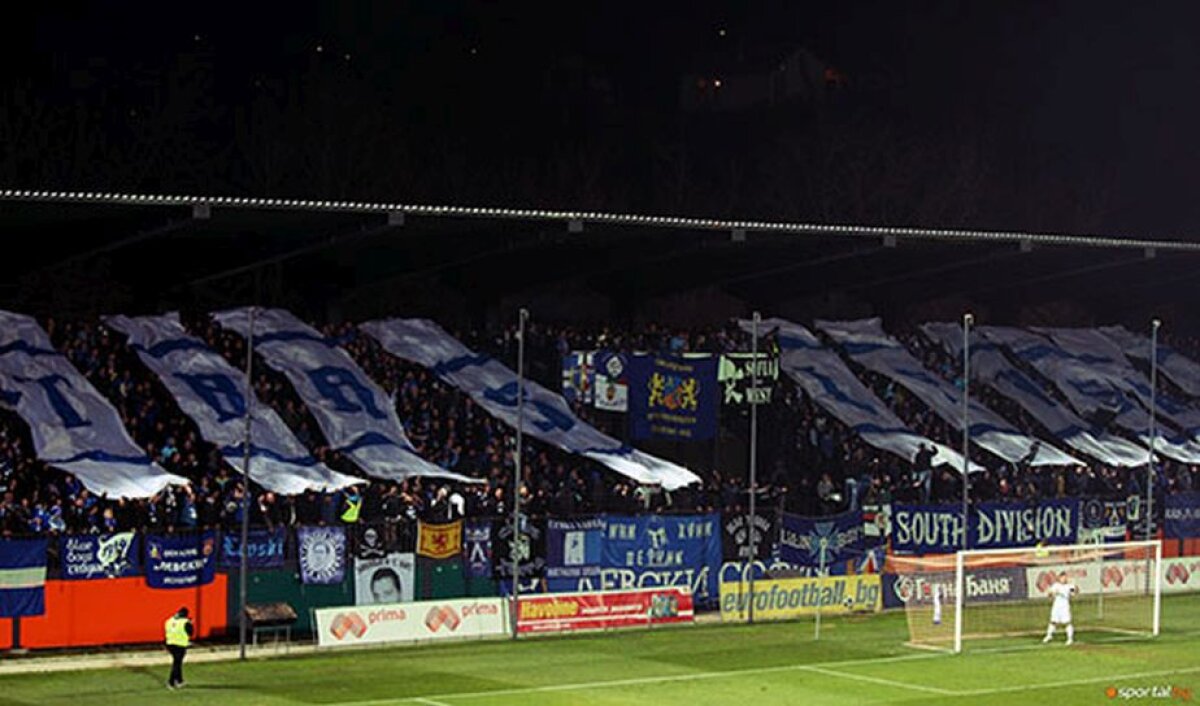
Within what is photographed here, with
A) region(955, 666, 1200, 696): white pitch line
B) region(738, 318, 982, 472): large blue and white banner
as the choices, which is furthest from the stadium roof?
region(955, 666, 1200, 696): white pitch line

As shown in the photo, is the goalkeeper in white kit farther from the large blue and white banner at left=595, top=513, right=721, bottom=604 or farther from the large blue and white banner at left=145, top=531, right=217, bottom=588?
the large blue and white banner at left=145, top=531, right=217, bottom=588

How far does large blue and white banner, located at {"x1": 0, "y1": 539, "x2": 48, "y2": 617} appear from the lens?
39844 millimetres

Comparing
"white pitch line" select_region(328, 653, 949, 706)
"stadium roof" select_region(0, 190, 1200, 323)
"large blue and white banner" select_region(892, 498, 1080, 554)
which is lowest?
"white pitch line" select_region(328, 653, 949, 706)

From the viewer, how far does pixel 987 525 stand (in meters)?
53.6

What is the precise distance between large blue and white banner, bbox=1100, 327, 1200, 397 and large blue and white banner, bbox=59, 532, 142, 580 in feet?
121

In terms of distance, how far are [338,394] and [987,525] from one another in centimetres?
1676

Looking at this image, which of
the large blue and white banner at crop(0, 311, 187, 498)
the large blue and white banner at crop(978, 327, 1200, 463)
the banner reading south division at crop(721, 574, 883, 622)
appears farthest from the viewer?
the large blue and white banner at crop(978, 327, 1200, 463)

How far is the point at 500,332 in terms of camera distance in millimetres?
56250

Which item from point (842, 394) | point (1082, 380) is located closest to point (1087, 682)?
point (842, 394)

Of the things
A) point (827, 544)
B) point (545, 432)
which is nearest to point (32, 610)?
point (545, 432)

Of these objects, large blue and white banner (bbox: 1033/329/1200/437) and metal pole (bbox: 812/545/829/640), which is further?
large blue and white banner (bbox: 1033/329/1200/437)

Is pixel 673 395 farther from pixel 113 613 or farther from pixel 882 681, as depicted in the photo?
pixel 113 613

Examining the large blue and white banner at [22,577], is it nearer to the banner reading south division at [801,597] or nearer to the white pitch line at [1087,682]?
the banner reading south division at [801,597]

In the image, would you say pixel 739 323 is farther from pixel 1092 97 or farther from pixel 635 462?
pixel 1092 97
